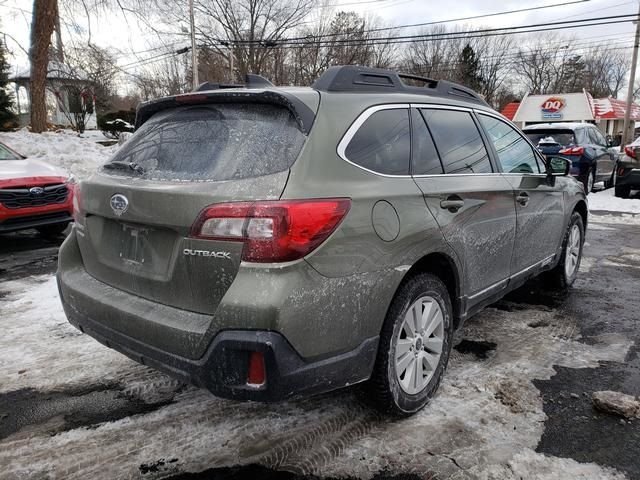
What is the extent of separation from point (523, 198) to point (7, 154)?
739 cm

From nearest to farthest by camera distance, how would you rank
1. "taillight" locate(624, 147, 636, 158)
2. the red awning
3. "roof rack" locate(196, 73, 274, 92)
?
"roof rack" locate(196, 73, 274, 92)
"taillight" locate(624, 147, 636, 158)
the red awning

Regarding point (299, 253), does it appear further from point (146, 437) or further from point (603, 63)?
point (603, 63)

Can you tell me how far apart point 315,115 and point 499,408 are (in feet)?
6.23

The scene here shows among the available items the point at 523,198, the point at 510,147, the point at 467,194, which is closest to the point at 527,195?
the point at 523,198

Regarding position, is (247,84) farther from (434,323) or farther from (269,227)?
(434,323)

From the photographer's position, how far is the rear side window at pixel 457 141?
297cm

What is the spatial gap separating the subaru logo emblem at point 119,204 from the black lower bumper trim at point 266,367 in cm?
62

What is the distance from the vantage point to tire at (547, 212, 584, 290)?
475cm

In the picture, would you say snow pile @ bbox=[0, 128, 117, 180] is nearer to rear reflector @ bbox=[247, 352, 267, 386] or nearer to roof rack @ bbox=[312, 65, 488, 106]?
roof rack @ bbox=[312, 65, 488, 106]

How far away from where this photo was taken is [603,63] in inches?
2793

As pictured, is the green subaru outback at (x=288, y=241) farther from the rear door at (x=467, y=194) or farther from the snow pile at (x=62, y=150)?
the snow pile at (x=62, y=150)

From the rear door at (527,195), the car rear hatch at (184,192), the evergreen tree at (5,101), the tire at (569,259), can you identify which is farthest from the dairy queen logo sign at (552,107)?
the car rear hatch at (184,192)

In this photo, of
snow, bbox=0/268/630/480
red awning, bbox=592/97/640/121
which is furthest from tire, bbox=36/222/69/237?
red awning, bbox=592/97/640/121

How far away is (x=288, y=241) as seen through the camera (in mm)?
1994
